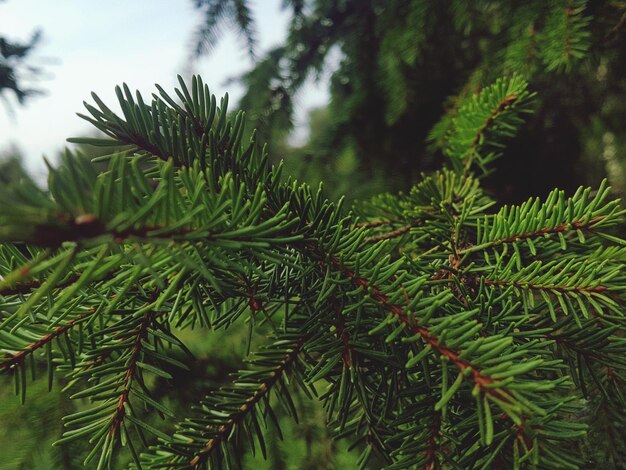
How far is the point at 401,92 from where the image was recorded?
0.97 metres

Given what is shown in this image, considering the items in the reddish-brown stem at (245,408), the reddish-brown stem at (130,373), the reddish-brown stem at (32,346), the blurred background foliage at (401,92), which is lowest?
the reddish-brown stem at (245,408)

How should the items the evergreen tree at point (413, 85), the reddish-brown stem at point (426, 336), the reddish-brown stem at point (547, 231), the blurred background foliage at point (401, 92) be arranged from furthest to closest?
the evergreen tree at point (413, 85), the blurred background foliage at point (401, 92), the reddish-brown stem at point (547, 231), the reddish-brown stem at point (426, 336)

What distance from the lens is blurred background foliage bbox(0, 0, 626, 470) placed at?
0.72m

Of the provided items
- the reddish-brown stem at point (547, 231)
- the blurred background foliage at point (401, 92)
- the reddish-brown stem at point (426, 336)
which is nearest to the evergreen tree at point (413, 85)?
the blurred background foliage at point (401, 92)

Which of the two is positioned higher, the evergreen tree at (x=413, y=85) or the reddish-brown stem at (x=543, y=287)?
the evergreen tree at (x=413, y=85)

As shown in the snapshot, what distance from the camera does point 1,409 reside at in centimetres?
58

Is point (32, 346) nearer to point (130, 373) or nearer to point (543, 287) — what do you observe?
point (130, 373)

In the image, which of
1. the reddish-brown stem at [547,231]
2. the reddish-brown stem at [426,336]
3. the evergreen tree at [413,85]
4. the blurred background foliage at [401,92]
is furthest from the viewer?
the evergreen tree at [413,85]

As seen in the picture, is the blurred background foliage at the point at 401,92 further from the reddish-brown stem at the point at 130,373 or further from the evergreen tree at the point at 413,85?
the reddish-brown stem at the point at 130,373

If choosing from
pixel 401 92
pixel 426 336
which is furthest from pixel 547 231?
pixel 401 92

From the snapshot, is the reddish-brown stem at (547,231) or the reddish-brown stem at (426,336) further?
the reddish-brown stem at (547,231)

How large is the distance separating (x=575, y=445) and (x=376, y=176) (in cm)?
81

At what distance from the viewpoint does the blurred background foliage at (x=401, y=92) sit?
72cm

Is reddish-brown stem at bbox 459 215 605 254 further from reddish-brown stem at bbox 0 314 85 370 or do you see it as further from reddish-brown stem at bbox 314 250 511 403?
reddish-brown stem at bbox 0 314 85 370
